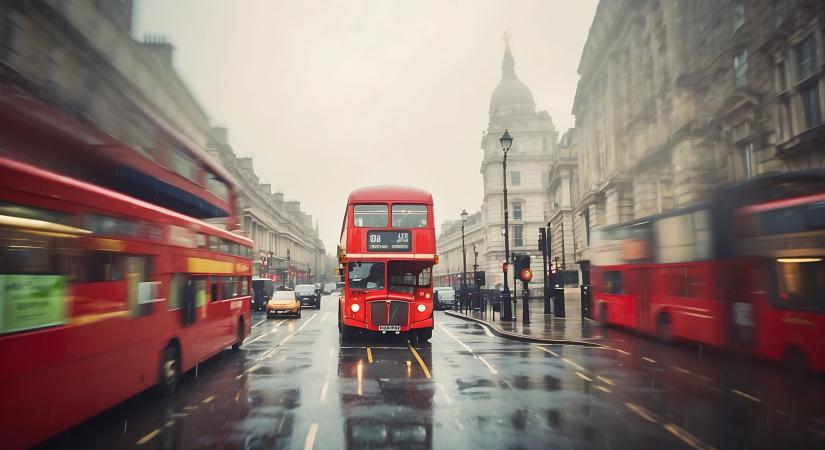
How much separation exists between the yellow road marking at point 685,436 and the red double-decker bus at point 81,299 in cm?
722

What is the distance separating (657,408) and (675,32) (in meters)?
11.7

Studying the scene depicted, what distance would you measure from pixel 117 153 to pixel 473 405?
6434mm

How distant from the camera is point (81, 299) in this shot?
258 inches

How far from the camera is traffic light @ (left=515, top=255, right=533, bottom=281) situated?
75.9 feet

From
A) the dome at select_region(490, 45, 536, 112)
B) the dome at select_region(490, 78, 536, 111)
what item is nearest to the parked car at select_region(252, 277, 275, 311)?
the dome at select_region(490, 45, 536, 112)

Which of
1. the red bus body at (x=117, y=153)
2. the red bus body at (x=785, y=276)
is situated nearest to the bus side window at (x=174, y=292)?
the red bus body at (x=117, y=153)

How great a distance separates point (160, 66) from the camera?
1103cm

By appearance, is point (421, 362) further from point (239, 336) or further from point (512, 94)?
point (512, 94)

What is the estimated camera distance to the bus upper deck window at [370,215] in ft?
55.8

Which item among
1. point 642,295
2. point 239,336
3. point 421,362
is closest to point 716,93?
point 642,295

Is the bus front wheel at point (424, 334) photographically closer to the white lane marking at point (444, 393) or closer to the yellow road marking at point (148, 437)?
the white lane marking at point (444, 393)

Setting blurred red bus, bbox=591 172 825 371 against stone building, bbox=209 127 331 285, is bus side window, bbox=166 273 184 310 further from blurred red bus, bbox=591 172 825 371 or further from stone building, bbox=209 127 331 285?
stone building, bbox=209 127 331 285

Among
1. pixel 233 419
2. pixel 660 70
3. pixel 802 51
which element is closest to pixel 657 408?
pixel 233 419

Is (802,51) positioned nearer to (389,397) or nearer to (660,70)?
(660,70)
